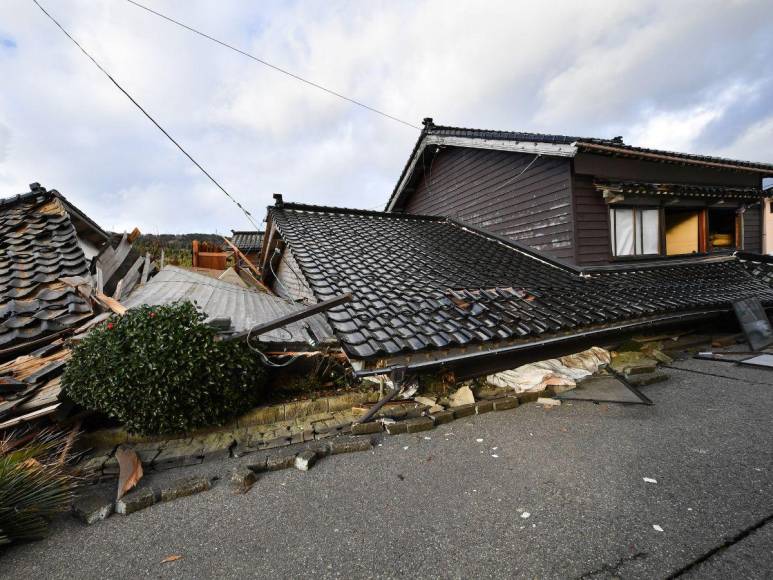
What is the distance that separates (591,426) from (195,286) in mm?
7525

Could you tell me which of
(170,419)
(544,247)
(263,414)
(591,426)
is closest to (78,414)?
(170,419)

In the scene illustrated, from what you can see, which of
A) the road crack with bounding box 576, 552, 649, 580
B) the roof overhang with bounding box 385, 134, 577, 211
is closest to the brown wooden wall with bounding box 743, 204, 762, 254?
the roof overhang with bounding box 385, 134, 577, 211

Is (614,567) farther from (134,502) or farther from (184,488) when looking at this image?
(134,502)

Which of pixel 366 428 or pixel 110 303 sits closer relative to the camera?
pixel 366 428

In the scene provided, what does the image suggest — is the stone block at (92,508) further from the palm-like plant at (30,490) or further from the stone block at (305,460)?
the stone block at (305,460)

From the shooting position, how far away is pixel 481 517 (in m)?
2.72

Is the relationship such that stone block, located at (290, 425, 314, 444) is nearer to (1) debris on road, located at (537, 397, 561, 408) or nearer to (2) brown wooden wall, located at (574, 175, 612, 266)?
(1) debris on road, located at (537, 397, 561, 408)

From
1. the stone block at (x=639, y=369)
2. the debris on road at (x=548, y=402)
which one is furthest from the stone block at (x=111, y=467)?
the stone block at (x=639, y=369)

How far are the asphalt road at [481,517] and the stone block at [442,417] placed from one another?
362 mm

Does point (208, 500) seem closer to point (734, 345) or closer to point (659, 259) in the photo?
point (734, 345)

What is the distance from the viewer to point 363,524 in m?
2.74

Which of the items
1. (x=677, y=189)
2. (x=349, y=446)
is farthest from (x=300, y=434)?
(x=677, y=189)

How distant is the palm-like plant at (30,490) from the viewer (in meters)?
2.62

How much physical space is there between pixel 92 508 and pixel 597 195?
1021 cm
